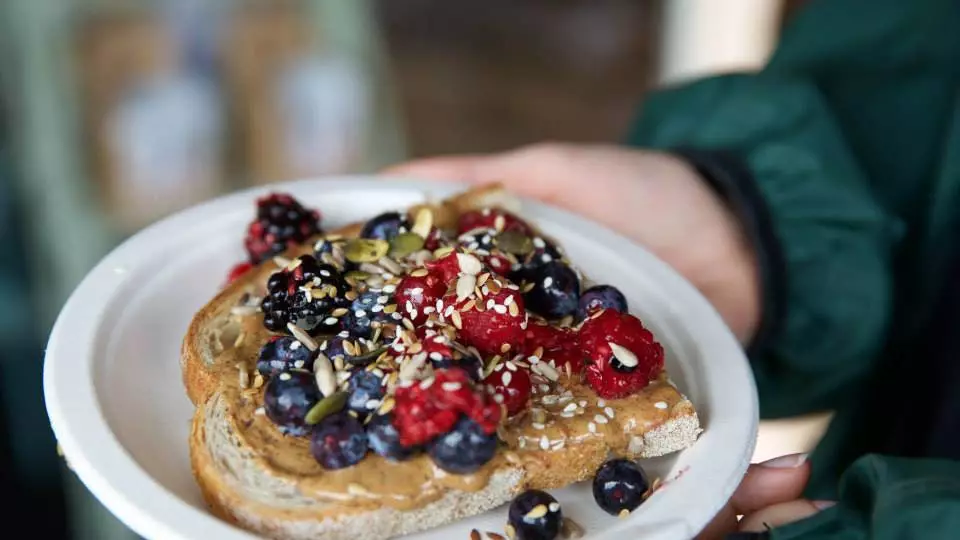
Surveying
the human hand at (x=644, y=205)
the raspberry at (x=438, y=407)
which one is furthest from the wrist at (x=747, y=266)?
the raspberry at (x=438, y=407)

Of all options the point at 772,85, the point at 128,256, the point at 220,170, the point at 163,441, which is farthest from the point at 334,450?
the point at 220,170

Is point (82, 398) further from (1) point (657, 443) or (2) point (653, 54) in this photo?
(2) point (653, 54)

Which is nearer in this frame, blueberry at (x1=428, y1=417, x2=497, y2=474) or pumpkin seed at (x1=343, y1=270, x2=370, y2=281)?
blueberry at (x1=428, y1=417, x2=497, y2=474)

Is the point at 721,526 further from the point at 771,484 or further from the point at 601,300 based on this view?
the point at 601,300

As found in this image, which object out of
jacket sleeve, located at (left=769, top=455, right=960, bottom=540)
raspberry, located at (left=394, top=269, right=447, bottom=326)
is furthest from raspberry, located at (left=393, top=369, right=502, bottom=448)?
jacket sleeve, located at (left=769, top=455, right=960, bottom=540)

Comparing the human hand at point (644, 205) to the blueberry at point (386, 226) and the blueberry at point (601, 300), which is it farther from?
the blueberry at point (601, 300)

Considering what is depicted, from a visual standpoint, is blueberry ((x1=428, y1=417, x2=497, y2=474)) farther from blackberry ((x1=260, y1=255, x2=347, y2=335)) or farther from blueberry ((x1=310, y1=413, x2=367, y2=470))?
blackberry ((x1=260, y1=255, x2=347, y2=335))
